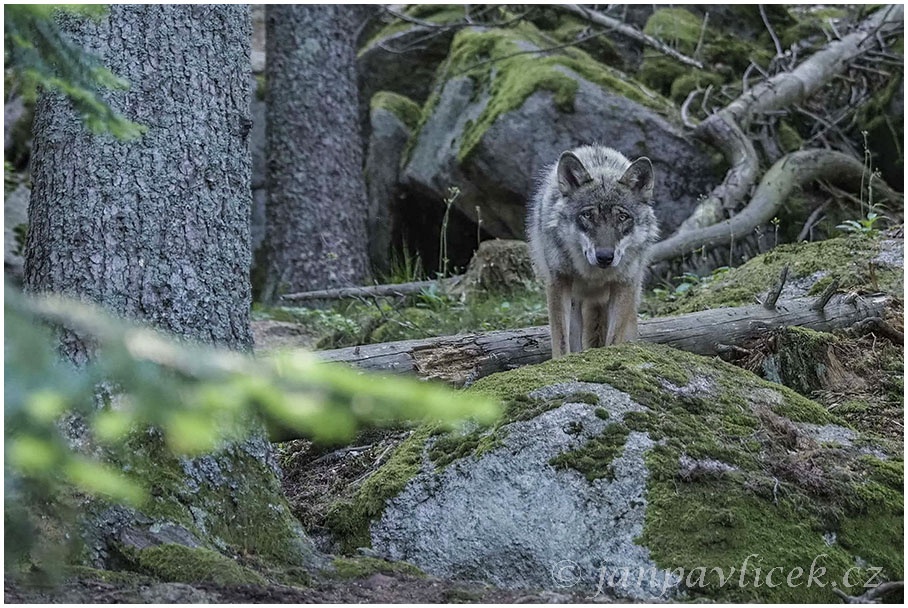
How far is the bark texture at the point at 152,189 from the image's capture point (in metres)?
4.42

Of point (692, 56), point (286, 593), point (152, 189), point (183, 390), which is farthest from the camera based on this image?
point (692, 56)

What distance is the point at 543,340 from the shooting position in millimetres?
7199

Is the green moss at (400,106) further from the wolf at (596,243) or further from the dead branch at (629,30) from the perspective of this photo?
the wolf at (596,243)

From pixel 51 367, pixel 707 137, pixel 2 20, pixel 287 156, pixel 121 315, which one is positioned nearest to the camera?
pixel 51 367

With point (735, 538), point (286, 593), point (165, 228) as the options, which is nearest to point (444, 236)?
point (165, 228)

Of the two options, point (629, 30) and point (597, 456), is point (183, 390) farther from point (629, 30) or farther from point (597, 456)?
point (629, 30)

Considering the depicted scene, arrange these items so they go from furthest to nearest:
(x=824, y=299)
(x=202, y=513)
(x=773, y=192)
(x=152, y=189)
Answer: (x=773, y=192), (x=824, y=299), (x=152, y=189), (x=202, y=513)

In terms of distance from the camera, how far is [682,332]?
7215 millimetres

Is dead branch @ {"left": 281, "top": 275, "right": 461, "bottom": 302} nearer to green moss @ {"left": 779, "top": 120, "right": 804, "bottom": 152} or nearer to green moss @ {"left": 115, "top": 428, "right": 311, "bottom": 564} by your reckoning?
green moss @ {"left": 779, "top": 120, "right": 804, "bottom": 152}

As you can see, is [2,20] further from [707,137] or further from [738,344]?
[707,137]

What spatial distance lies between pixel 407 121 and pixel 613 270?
846 cm

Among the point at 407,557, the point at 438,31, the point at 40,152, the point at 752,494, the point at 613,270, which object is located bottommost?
the point at 407,557

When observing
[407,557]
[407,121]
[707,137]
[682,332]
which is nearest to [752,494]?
[407,557]

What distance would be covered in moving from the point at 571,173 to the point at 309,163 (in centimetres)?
649
